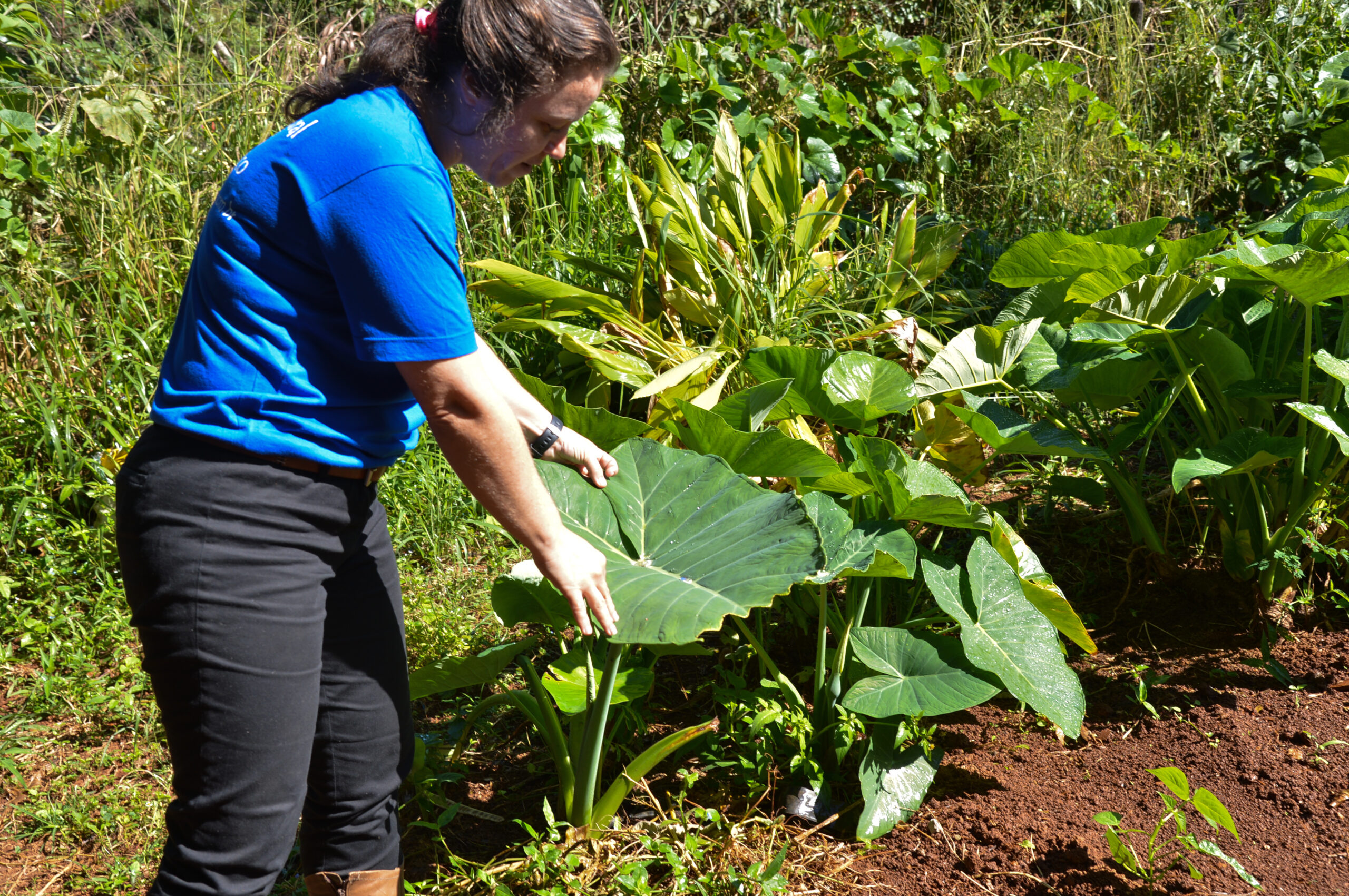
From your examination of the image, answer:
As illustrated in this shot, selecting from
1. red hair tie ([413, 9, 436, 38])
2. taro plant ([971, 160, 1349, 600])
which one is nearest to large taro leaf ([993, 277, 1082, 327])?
taro plant ([971, 160, 1349, 600])

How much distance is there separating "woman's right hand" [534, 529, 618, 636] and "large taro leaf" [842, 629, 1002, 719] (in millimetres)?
612

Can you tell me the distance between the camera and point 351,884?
153 cm

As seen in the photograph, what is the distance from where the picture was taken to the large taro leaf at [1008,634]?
5.55 feet

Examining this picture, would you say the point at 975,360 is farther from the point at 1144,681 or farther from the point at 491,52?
the point at 491,52

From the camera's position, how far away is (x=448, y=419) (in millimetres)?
1183

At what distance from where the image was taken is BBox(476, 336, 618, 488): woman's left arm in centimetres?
160

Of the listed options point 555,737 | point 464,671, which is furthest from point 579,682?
point 464,671

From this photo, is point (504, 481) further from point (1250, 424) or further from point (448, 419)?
point (1250, 424)

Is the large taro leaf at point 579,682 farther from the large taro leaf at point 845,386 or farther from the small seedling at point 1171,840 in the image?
the small seedling at point 1171,840

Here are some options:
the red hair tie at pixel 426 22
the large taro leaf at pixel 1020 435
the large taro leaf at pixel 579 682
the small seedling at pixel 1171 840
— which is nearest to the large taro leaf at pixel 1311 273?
the large taro leaf at pixel 1020 435

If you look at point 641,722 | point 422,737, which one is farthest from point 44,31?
point 641,722

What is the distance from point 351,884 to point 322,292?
921 mm

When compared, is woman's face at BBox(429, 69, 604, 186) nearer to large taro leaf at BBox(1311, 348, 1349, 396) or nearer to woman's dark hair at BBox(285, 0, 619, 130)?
woman's dark hair at BBox(285, 0, 619, 130)

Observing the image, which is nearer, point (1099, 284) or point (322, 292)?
point (322, 292)
